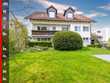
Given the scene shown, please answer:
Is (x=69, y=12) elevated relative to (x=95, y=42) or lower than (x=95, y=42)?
elevated

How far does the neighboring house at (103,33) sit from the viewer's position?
881mm

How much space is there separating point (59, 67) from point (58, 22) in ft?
0.91

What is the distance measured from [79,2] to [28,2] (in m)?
0.20

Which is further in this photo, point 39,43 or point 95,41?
point 39,43

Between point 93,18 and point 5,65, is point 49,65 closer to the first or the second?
point 93,18

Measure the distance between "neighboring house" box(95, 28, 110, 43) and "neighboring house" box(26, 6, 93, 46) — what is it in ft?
0.21

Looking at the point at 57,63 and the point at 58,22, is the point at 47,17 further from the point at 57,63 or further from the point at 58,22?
the point at 57,63

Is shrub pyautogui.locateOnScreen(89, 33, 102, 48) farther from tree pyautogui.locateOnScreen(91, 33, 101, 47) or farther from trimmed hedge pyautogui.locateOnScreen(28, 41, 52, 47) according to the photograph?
trimmed hedge pyautogui.locateOnScreen(28, 41, 52, 47)

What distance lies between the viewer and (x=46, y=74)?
1.08m

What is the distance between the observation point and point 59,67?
1128 mm

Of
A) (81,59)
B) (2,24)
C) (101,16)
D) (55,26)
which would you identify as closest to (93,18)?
(101,16)

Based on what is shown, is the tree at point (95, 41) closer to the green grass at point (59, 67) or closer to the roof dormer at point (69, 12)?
the green grass at point (59, 67)

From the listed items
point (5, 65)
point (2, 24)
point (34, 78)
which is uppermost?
point (2, 24)

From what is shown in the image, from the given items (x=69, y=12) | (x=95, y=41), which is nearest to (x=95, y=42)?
(x=95, y=41)
